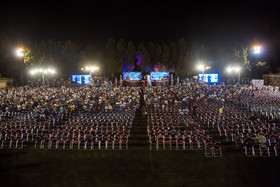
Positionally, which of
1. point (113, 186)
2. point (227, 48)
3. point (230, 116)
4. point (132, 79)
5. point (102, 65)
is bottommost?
point (113, 186)

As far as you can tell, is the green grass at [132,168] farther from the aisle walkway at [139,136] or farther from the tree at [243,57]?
the tree at [243,57]

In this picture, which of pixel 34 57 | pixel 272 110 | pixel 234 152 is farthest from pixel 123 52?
pixel 234 152

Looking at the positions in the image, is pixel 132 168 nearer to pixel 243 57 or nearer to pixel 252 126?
pixel 252 126

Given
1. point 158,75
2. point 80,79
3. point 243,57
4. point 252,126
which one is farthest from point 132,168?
point 243,57

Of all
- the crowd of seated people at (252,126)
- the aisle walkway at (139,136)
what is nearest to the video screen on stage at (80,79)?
the crowd of seated people at (252,126)

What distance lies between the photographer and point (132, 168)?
36.0 ft

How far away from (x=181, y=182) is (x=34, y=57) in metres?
67.8

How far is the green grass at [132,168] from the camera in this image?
9.66 metres

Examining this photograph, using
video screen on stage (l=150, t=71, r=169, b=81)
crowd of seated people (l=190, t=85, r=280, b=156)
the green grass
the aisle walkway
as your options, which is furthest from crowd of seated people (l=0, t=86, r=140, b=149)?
video screen on stage (l=150, t=71, r=169, b=81)

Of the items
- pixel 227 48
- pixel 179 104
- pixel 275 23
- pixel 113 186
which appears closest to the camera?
pixel 113 186

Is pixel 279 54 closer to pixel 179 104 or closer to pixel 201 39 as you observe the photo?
pixel 201 39

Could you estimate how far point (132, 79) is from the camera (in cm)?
6444

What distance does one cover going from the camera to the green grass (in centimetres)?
966

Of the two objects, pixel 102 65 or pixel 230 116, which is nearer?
pixel 230 116
